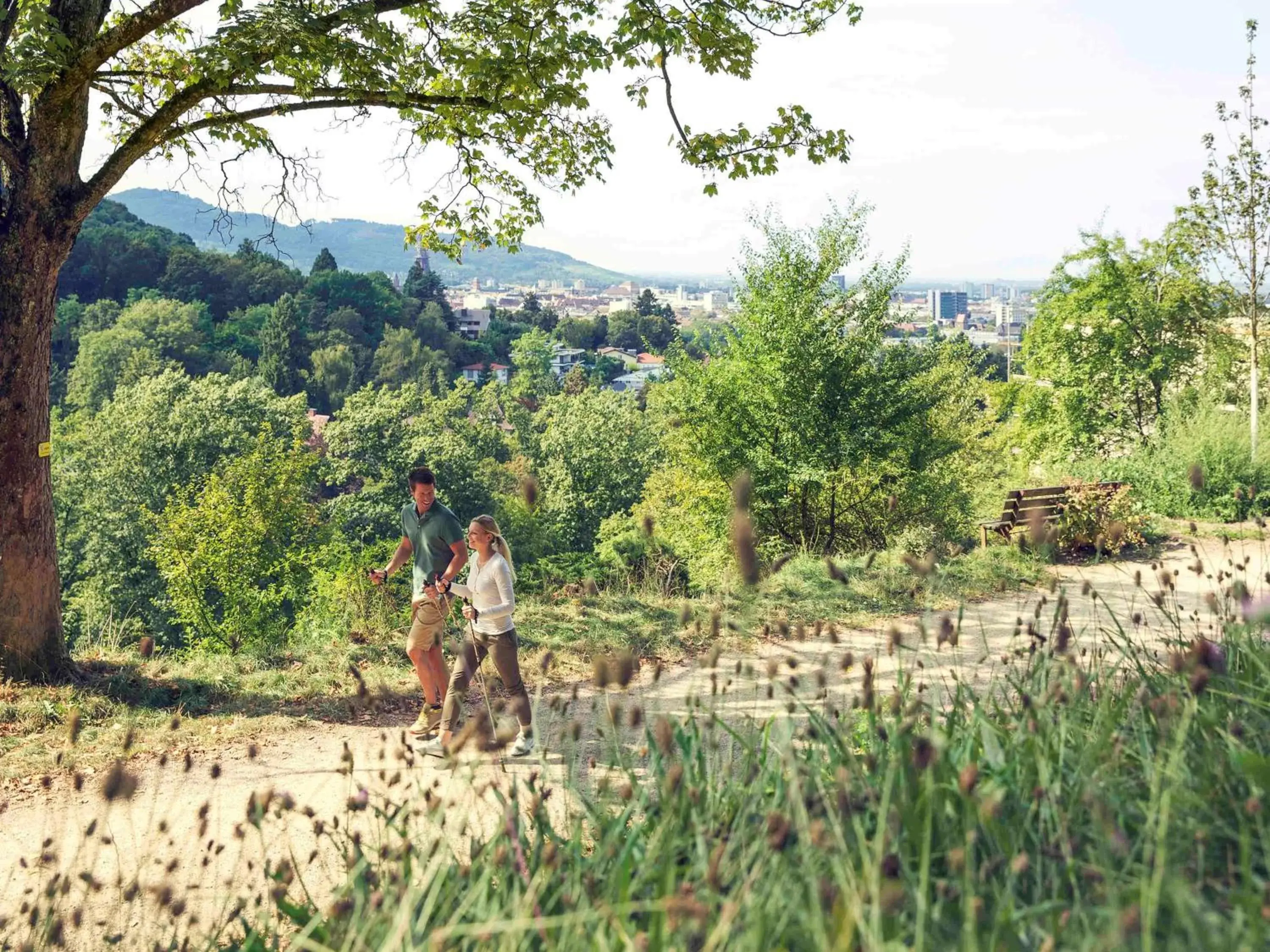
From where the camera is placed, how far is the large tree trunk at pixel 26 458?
7.93 m

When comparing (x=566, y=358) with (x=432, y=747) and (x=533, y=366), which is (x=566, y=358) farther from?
(x=432, y=747)

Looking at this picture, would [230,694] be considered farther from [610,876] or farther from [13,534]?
[610,876]

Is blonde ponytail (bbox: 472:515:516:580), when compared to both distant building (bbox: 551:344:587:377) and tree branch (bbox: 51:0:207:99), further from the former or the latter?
distant building (bbox: 551:344:587:377)

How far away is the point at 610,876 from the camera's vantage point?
254cm

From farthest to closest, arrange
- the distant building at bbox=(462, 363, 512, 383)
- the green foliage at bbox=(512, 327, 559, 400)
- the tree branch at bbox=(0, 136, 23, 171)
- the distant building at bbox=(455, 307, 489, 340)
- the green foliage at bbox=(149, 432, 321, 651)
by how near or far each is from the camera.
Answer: the distant building at bbox=(455, 307, 489, 340) → the distant building at bbox=(462, 363, 512, 383) → the green foliage at bbox=(512, 327, 559, 400) → the green foliage at bbox=(149, 432, 321, 651) → the tree branch at bbox=(0, 136, 23, 171)

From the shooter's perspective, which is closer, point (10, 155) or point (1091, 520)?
point (10, 155)

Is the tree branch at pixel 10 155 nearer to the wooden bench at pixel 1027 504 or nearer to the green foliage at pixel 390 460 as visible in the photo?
the wooden bench at pixel 1027 504

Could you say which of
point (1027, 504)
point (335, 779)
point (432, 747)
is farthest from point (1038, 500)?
point (335, 779)

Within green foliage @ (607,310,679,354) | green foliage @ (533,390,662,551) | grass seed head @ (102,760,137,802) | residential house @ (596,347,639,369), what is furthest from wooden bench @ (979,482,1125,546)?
green foliage @ (607,310,679,354)

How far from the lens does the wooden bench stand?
1311cm

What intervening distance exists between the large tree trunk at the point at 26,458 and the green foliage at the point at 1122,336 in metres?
23.6

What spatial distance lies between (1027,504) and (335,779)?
33.3 feet

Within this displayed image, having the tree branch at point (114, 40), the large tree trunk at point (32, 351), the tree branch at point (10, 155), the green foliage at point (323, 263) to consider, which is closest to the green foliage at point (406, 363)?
the green foliage at point (323, 263)

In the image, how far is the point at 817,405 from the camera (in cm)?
1538
